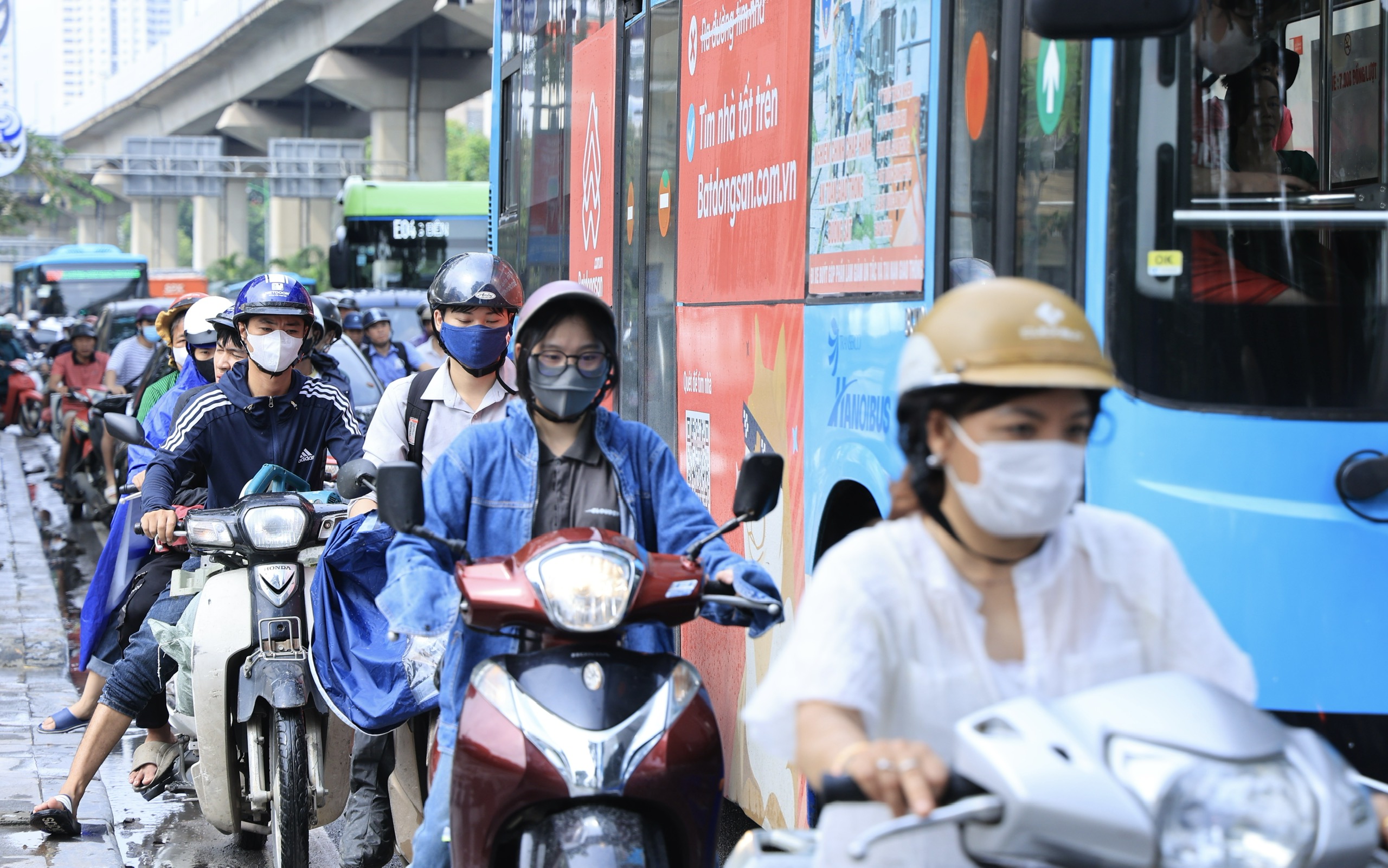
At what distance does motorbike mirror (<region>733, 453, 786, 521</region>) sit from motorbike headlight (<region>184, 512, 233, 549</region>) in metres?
2.36

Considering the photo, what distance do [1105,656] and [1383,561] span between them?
1.21m

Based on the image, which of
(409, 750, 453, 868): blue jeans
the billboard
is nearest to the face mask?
the billboard

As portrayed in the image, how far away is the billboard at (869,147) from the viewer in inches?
170

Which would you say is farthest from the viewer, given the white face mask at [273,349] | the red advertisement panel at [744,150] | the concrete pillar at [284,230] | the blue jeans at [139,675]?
the concrete pillar at [284,230]

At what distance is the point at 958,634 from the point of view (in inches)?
90.0

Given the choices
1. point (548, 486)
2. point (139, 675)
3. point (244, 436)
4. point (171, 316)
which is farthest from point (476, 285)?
point (171, 316)

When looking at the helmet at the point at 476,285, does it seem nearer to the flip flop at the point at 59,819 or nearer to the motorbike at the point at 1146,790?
the flip flop at the point at 59,819

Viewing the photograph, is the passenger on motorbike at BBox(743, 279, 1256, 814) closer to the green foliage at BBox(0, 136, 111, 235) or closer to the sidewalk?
the sidewalk

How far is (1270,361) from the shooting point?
3389 millimetres

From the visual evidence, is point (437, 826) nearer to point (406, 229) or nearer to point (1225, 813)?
point (1225, 813)

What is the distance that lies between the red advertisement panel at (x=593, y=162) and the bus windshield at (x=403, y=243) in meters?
15.6

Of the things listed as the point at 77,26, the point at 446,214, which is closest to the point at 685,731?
the point at 446,214

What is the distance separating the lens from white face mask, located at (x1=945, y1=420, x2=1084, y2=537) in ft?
7.18

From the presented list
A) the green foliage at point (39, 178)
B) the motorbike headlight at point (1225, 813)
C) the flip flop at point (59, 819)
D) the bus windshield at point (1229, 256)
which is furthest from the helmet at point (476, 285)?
the green foliage at point (39, 178)
